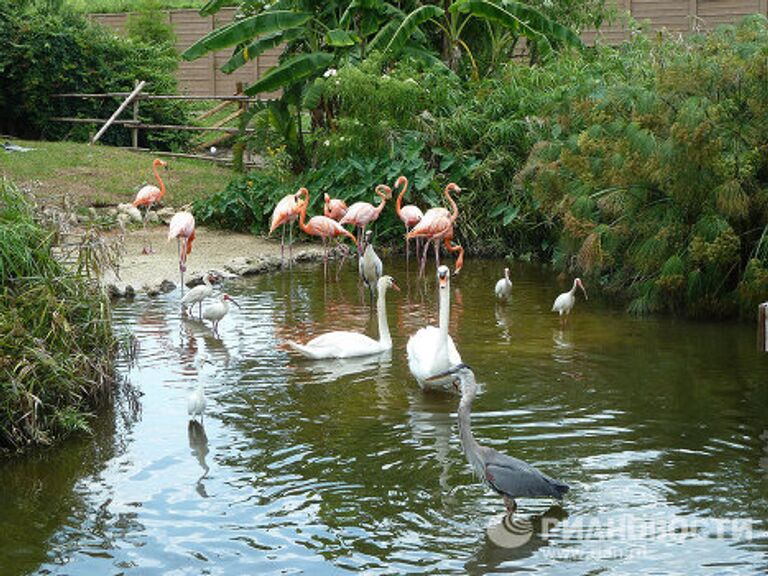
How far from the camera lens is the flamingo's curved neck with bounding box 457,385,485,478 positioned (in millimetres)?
6363

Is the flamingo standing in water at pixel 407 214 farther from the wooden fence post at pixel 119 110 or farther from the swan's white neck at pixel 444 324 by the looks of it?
the wooden fence post at pixel 119 110

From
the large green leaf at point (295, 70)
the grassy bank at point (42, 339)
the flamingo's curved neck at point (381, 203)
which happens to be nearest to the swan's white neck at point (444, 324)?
the grassy bank at point (42, 339)

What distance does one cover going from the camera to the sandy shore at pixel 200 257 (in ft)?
45.7

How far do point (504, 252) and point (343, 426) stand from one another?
8.75 meters

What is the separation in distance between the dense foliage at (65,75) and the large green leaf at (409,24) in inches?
326

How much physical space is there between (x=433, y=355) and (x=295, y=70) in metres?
10.4

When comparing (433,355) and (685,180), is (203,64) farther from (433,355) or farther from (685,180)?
(433,355)

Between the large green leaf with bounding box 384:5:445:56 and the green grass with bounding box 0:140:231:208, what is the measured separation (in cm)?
424

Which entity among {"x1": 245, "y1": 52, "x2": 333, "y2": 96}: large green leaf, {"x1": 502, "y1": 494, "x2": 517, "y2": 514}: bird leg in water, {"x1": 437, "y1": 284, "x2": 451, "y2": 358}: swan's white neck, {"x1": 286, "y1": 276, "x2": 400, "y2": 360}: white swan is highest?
{"x1": 245, "y1": 52, "x2": 333, "y2": 96}: large green leaf

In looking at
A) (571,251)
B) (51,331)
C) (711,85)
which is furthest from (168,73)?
(51,331)

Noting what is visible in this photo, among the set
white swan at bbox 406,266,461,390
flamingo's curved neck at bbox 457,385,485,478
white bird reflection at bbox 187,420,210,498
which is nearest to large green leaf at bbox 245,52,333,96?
white swan at bbox 406,266,461,390

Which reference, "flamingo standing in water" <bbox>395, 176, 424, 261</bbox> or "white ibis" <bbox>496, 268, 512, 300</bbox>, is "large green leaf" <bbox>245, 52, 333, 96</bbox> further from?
"white ibis" <bbox>496, 268, 512, 300</bbox>

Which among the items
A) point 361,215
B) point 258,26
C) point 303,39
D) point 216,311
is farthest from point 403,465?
point 303,39

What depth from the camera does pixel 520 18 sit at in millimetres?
18531
